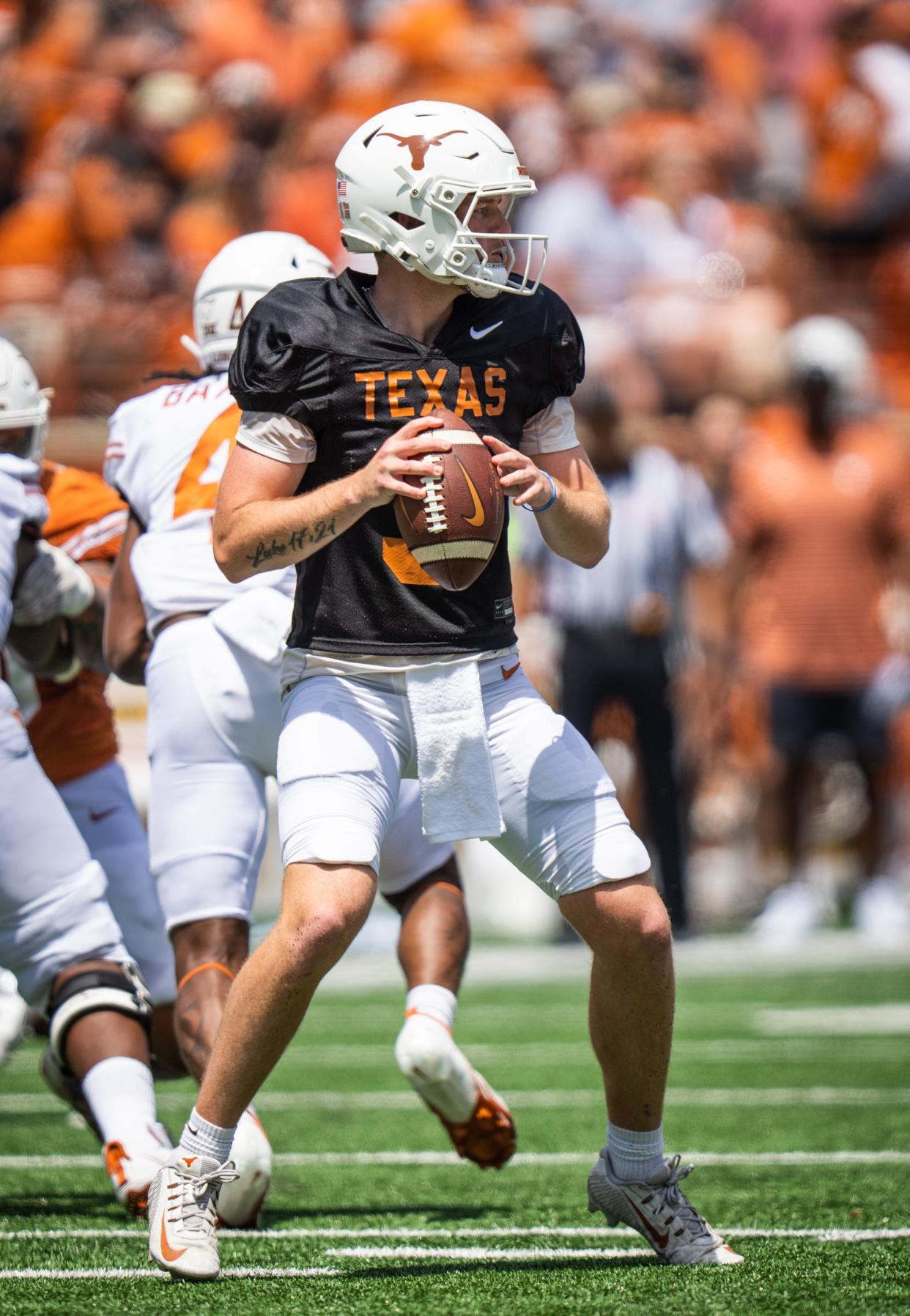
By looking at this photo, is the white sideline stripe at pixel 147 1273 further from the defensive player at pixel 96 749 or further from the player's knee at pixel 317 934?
the defensive player at pixel 96 749

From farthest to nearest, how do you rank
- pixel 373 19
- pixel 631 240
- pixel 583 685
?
1. pixel 373 19
2. pixel 631 240
3. pixel 583 685

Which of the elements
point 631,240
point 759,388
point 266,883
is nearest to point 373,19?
point 631,240

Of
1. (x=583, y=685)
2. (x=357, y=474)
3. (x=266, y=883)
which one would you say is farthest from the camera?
(x=266, y=883)

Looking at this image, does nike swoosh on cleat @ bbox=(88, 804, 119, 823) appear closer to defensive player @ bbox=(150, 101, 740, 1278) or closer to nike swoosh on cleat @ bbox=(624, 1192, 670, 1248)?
defensive player @ bbox=(150, 101, 740, 1278)

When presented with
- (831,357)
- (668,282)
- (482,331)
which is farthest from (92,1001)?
(668,282)

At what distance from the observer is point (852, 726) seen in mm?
9734

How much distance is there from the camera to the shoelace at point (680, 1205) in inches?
131

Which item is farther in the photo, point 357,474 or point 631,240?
point 631,240

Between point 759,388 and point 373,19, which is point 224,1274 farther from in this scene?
point 373,19

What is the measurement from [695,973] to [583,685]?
1500mm

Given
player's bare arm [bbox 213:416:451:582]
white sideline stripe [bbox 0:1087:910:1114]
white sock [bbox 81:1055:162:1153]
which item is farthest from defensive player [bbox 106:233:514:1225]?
Answer: white sideline stripe [bbox 0:1087:910:1114]

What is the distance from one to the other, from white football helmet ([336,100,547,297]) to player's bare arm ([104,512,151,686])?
126 cm

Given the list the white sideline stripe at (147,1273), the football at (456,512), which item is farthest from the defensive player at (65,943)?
the football at (456,512)

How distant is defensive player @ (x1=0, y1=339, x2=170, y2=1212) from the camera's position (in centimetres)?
388
